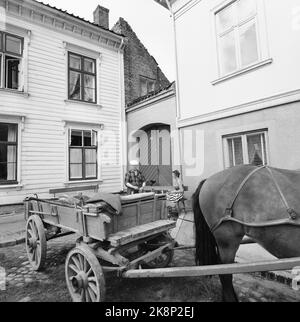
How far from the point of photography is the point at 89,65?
10.3 meters

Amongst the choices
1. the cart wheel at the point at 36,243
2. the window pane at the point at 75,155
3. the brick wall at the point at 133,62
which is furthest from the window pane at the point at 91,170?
the cart wheel at the point at 36,243

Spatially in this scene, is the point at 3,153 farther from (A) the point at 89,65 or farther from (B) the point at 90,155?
(A) the point at 89,65

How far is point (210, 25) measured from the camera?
647 centimetres

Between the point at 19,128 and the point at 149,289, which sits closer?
the point at 149,289

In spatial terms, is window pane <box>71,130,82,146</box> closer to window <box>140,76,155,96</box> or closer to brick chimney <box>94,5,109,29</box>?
window <box>140,76,155,96</box>

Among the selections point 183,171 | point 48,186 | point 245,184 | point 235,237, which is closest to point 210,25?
point 183,171

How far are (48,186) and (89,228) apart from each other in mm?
6664

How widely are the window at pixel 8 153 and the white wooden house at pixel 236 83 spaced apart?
594cm

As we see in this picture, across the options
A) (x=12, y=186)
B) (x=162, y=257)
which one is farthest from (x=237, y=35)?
(x=12, y=186)

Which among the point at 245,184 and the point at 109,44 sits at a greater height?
the point at 109,44

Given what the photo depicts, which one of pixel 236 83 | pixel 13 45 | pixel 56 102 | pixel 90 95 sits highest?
pixel 13 45

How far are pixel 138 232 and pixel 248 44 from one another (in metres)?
5.51

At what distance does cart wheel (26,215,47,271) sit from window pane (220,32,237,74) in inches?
229
